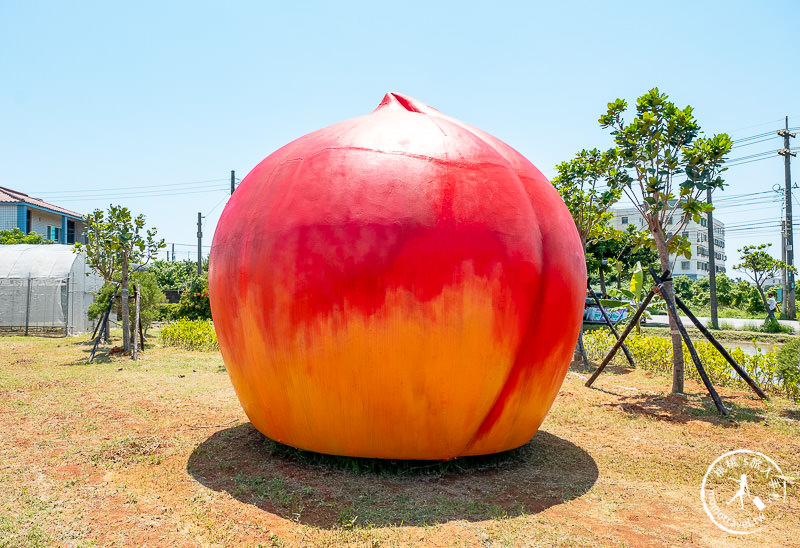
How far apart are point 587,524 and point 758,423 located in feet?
15.9

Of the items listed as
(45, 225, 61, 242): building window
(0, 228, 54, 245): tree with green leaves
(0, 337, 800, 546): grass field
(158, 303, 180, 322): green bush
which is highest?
(45, 225, 61, 242): building window

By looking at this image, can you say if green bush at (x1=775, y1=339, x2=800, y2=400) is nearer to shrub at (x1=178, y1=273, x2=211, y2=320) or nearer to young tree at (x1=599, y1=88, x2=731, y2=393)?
young tree at (x1=599, y1=88, x2=731, y2=393)

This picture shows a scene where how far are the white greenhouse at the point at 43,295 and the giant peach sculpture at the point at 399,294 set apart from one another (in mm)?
19309

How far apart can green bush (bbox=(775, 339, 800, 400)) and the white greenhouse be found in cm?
2138

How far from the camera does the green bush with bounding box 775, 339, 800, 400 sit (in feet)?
30.3

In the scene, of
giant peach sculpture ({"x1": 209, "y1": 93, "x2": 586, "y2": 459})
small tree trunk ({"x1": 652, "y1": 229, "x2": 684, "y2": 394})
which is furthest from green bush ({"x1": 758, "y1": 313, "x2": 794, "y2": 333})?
giant peach sculpture ({"x1": 209, "y1": 93, "x2": 586, "y2": 459})

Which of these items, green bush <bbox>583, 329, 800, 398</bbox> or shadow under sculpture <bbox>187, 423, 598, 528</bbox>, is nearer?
shadow under sculpture <bbox>187, 423, 598, 528</bbox>

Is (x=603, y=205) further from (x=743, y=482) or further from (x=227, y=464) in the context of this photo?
(x=227, y=464)

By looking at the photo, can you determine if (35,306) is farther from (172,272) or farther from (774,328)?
(774,328)

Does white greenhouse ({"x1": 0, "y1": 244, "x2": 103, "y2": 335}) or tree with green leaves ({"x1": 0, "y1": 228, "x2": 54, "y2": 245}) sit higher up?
tree with green leaves ({"x1": 0, "y1": 228, "x2": 54, "y2": 245})

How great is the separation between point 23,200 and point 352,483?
123 ft

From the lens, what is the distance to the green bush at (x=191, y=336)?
16062mm

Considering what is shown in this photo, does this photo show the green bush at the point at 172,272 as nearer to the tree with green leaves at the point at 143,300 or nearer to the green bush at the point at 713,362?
the tree with green leaves at the point at 143,300

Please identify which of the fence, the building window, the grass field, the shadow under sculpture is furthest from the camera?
the building window
